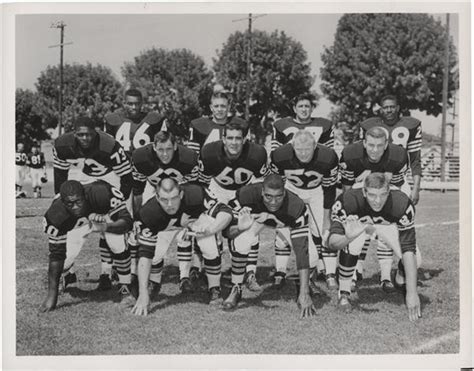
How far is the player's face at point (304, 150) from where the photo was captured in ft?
12.9

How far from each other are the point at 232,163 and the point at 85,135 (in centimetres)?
104

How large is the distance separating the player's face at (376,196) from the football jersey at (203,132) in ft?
3.48

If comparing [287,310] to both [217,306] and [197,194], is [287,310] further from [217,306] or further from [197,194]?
[197,194]

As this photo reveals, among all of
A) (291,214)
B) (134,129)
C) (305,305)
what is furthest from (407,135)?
(134,129)

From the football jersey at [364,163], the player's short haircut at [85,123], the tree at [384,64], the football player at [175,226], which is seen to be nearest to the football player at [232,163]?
the football player at [175,226]

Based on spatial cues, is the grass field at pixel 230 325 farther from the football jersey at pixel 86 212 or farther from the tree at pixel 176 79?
the tree at pixel 176 79

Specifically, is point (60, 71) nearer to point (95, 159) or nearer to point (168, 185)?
point (95, 159)

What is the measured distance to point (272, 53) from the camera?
4516 mm

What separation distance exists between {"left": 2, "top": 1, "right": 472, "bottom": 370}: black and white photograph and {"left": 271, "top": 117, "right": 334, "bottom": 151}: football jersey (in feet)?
0.03

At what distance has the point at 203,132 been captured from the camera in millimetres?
4168

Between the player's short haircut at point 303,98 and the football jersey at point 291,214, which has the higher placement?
the player's short haircut at point 303,98

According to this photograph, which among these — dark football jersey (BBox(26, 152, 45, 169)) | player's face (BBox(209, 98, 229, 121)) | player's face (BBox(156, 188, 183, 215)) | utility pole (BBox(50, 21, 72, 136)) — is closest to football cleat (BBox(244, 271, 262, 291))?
player's face (BBox(156, 188, 183, 215))

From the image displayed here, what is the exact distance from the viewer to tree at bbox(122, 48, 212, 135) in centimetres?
446

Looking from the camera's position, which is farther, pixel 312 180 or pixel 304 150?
pixel 312 180
